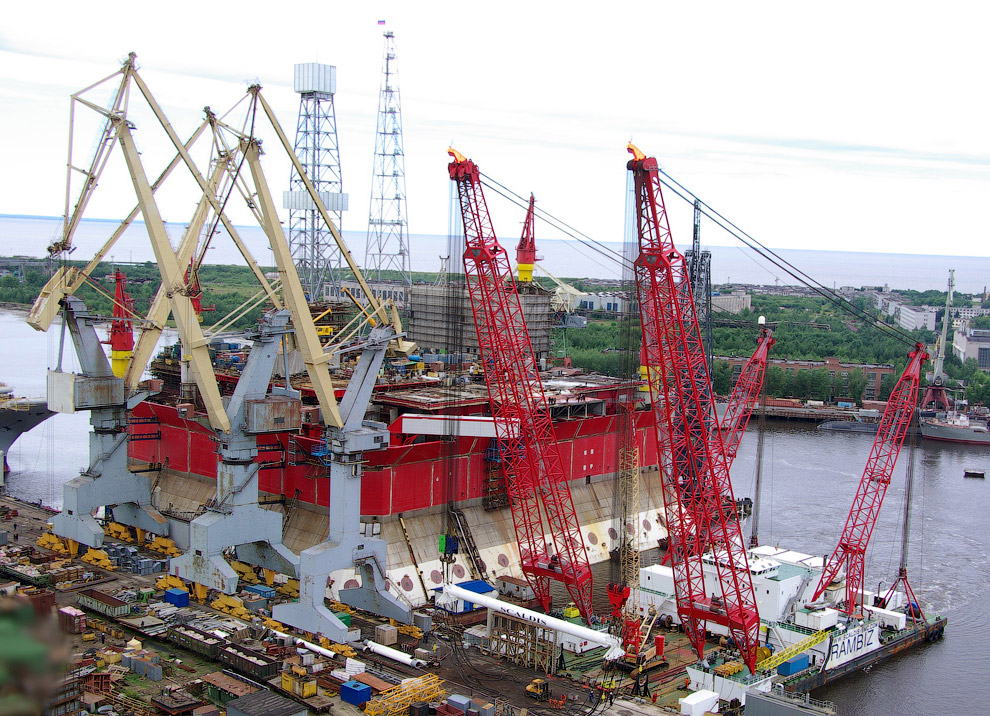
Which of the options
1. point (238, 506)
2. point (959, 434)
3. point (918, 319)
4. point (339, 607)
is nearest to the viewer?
point (238, 506)

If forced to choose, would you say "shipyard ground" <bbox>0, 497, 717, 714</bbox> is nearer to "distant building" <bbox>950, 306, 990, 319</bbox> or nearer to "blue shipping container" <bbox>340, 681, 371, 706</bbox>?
"blue shipping container" <bbox>340, 681, 371, 706</bbox>

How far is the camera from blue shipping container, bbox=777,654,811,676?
2905cm

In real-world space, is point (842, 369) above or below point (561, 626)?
above

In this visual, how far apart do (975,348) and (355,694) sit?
93290mm

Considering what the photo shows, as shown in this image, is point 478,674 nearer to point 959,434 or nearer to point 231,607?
point 231,607

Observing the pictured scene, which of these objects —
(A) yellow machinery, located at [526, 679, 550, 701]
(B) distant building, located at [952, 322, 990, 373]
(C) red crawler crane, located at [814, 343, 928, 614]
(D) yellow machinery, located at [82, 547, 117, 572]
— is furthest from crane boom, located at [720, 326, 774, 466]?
(B) distant building, located at [952, 322, 990, 373]

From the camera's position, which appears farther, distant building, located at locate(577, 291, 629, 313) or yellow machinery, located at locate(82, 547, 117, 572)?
distant building, located at locate(577, 291, 629, 313)

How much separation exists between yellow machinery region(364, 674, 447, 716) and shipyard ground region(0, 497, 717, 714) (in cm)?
73

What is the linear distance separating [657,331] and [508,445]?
793 cm

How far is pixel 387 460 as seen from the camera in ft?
114

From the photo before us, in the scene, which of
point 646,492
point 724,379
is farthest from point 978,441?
point 646,492

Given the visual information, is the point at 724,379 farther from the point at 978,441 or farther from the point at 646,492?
the point at 646,492

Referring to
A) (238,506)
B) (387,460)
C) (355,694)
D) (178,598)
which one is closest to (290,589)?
(238,506)

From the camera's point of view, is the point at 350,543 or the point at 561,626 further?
the point at 350,543
